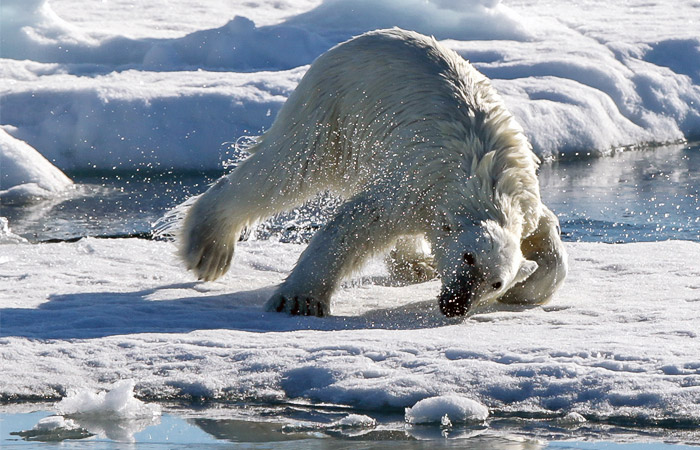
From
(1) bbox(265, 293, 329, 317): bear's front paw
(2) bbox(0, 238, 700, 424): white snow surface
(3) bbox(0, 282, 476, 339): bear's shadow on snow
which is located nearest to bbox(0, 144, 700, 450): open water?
(2) bbox(0, 238, 700, 424): white snow surface

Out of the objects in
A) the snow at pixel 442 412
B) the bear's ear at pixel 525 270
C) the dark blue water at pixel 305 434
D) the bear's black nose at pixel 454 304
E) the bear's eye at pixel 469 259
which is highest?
the bear's eye at pixel 469 259

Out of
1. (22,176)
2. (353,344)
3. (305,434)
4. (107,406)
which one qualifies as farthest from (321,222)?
(305,434)

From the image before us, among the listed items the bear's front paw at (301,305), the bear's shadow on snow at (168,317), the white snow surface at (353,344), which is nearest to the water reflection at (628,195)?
the white snow surface at (353,344)

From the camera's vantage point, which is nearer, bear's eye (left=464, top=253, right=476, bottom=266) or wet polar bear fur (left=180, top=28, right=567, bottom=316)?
bear's eye (left=464, top=253, right=476, bottom=266)

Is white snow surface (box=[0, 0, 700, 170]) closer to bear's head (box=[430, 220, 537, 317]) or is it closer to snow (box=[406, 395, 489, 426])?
bear's head (box=[430, 220, 537, 317])

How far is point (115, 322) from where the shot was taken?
4664mm

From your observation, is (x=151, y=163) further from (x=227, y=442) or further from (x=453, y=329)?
(x=227, y=442)

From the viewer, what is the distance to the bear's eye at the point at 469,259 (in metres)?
4.63

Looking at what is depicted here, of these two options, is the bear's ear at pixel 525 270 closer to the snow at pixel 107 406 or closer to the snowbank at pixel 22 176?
the snow at pixel 107 406

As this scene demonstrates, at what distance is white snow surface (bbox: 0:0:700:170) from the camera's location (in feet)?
35.5

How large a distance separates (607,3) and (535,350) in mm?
17882

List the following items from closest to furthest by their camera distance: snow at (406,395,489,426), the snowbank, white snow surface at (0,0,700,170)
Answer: snow at (406,395,489,426) < the snowbank < white snow surface at (0,0,700,170)

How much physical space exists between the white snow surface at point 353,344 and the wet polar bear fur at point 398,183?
0.20m

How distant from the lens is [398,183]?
5020 mm
